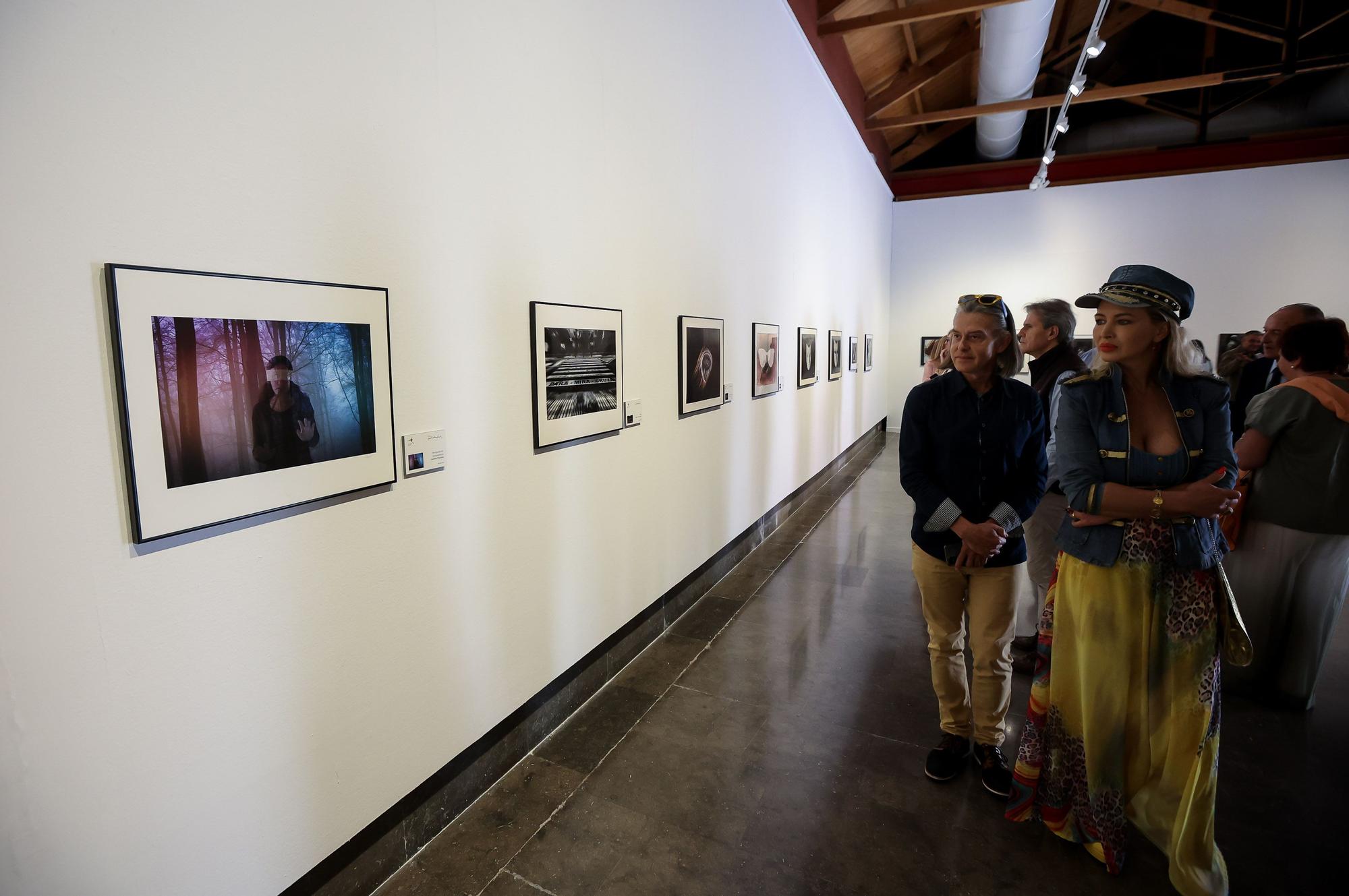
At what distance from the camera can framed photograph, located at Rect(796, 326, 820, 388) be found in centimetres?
735

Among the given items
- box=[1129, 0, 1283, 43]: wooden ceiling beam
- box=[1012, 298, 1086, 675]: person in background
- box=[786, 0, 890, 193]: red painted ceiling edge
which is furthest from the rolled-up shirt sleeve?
box=[1129, 0, 1283, 43]: wooden ceiling beam

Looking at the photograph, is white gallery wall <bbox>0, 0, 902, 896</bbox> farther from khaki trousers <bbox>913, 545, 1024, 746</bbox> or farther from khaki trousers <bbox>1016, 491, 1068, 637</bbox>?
khaki trousers <bbox>1016, 491, 1068, 637</bbox>

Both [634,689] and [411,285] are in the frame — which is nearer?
[411,285]

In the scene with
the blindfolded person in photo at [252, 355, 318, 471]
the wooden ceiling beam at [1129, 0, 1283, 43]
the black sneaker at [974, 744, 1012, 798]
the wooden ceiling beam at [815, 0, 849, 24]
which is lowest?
the black sneaker at [974, 744, 1012, 798]

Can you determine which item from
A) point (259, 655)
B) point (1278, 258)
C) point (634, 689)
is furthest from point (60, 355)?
point (1278, 258)

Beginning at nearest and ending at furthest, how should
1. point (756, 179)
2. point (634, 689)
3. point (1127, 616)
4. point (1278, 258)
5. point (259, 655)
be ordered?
point (259, 655), point (1127, 616), point (634, 689), point (756, 179), point (1278, 258)

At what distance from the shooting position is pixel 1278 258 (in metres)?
11.4

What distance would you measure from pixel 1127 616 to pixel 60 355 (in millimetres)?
3200

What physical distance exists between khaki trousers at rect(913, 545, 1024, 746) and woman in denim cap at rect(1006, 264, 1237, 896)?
0.93ft

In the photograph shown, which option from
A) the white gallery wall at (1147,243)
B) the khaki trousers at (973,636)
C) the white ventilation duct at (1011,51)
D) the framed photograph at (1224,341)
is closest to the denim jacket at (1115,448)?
the khaki trousers at (973,636)

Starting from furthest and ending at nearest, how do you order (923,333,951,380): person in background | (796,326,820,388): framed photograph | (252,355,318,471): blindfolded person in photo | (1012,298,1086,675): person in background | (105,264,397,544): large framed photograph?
(796,326,820,388): framed photograph → (923,333,951,380): person in background → (1012,298,1086,675): person in background → (252,355,318,471): blindfolded person in photo → (105,264,397,544): large framed photograph

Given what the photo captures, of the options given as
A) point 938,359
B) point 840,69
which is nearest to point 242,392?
point 938,359

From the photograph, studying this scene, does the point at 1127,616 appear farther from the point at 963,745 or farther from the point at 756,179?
the point at 756,179

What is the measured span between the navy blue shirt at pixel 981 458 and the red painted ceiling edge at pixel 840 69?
5315mm
